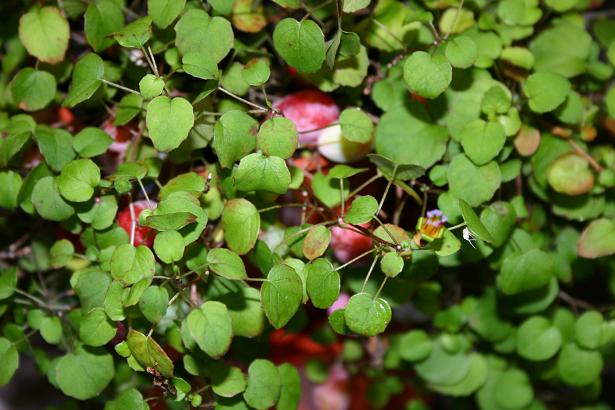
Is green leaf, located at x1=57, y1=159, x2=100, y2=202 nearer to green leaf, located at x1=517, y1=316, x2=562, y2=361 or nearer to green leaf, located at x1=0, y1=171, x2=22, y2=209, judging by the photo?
green leaf, located at x1=0, y1=171, x2=22, y2=209

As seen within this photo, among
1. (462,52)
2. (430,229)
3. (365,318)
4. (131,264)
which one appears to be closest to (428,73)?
(462,52)

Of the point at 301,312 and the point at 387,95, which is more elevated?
the point at 387,95

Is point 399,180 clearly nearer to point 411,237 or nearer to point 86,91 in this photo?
point 411,237

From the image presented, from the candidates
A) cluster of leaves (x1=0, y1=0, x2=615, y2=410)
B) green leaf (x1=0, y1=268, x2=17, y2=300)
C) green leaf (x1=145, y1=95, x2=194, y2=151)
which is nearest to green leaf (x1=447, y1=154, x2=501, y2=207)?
cluster of leaves (x1=0, y1=0, x2=615, y2=410)

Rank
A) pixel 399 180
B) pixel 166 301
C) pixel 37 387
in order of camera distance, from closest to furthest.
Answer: pixel 166 301 < pixel 399 180 < pixel 37 387

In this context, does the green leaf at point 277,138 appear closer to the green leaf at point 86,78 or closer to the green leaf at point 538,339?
the green leaf at point 86,78

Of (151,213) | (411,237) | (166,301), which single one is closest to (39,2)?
(151,213)

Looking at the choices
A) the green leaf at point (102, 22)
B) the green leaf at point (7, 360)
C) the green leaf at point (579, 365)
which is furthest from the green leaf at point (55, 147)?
the green leaf at point (579, 365)
